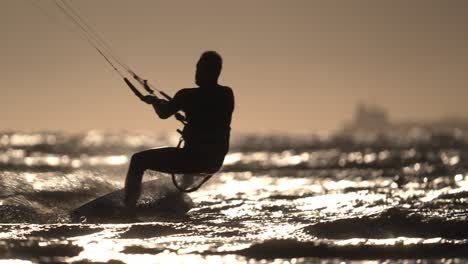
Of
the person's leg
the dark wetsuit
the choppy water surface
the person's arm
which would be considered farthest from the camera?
the person's leg

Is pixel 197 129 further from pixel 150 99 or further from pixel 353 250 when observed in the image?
pixel 353 250

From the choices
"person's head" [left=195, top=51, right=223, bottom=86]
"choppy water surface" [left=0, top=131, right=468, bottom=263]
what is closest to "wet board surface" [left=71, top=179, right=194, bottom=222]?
"choppy water surface" [left=0, top=131, right=468, bottom=263]

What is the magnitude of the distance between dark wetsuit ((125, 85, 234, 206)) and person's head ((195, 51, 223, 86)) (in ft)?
0.49

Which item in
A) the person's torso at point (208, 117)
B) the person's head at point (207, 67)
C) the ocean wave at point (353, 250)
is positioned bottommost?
the ocean wave at point (353, 250)

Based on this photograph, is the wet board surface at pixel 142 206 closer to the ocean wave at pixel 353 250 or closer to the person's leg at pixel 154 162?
the person's leg at pixel 154 162

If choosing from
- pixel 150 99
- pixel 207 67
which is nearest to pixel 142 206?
pixel 150 99

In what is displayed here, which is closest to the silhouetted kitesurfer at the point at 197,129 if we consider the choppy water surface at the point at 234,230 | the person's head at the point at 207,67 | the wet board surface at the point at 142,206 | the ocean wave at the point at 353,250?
the person's head at the point at 207,67

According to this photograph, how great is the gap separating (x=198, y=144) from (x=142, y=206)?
68.9 inches

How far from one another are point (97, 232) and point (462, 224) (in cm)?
565

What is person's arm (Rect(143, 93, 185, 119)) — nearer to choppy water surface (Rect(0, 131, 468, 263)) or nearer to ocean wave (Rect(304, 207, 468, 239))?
choppy water surface (Rect(0, 131, 468, 263))

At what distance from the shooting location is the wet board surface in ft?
43.0

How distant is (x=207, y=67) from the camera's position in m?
12.7

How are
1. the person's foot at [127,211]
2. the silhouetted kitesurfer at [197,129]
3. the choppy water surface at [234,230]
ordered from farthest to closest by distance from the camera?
the person's foot at [127,211] < the silhouetted kitesurfer at [197,129] < the choppy water surface at [234,230]

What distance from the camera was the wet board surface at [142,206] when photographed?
13.1 metres
